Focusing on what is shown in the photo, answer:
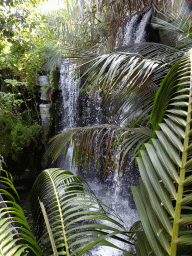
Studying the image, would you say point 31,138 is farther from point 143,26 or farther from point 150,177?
point 150,177

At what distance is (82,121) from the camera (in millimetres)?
6547

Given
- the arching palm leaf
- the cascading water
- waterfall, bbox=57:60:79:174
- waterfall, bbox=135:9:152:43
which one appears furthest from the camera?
waterfall, bbox=57:60:79:174

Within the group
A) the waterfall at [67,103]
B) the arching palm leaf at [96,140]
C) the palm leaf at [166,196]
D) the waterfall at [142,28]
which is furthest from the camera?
the waterfall at [67,103]


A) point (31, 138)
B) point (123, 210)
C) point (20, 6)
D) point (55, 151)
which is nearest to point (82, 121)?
point (31, 138)

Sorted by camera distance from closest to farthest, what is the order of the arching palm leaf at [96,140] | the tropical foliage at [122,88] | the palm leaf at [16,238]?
the palm leaf at [16,238], the tropical foliage at [122,88], the arching palm leaf at [96,140]

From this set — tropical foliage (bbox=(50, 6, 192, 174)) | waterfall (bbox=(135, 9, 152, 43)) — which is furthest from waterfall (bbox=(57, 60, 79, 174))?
tropical foliage (bbox=(50, 6, 192, 174))

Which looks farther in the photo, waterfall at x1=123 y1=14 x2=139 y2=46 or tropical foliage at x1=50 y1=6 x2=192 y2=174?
waterfall at x1=123 y1=14 x2=139 y2=46

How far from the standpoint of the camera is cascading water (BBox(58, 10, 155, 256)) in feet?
13.9

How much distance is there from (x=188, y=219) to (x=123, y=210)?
4189 millimetres

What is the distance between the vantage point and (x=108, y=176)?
18.4 ft

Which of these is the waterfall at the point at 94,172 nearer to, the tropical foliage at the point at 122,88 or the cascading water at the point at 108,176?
the cascading water at the point at 108,176

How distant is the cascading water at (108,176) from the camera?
4238mm

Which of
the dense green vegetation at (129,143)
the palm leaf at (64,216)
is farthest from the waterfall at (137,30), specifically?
the palm leaf at (64,216)

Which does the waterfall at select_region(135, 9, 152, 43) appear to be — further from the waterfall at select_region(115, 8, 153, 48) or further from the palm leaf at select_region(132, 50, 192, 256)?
the palm leaf at select_region(132, 50, 192, 256)
